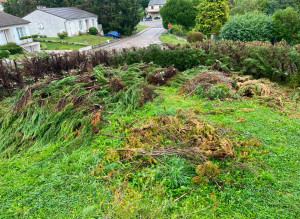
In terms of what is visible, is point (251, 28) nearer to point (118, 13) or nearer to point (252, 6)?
point (252, 6)

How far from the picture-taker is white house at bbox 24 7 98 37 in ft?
101

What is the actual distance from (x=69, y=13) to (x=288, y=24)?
93.8 ft

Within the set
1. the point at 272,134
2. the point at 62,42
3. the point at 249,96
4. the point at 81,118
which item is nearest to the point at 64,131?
the point at 81,118

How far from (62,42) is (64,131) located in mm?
26204

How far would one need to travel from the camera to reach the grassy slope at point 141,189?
3.28 metres

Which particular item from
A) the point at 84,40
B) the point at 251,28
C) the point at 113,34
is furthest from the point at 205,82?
the point at 113,34

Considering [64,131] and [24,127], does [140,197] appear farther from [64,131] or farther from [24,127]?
[24,127]

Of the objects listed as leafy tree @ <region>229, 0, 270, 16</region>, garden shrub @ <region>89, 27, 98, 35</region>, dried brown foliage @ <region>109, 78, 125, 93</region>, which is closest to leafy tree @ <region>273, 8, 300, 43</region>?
leafy tree @ <region>229, 0, 270, 16</region>

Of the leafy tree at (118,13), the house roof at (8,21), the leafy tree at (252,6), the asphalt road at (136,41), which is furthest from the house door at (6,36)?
the leafy tree at (252,6)

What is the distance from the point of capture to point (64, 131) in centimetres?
543

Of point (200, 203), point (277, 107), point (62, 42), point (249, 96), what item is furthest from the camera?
point (62, 42)

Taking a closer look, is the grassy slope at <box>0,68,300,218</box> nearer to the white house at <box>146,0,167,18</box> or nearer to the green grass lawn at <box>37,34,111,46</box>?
the green grass lawn at <box>37,34,111,46</box>

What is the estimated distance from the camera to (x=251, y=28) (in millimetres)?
16938

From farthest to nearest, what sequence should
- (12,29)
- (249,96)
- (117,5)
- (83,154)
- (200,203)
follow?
(117,5), (12,29), (249,96), (83,154), (200,203)
